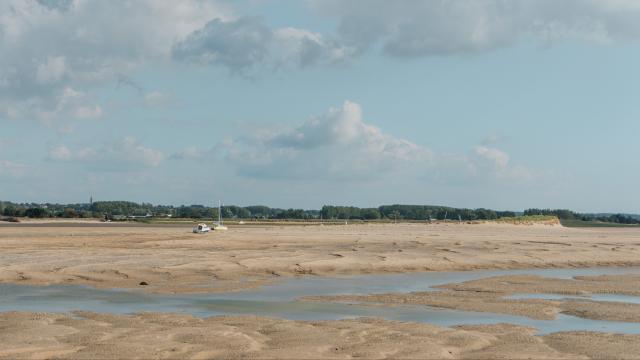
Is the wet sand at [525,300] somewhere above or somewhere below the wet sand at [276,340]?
above

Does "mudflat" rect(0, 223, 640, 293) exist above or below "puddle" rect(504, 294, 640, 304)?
above

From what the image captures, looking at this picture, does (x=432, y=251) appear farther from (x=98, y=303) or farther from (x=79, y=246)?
(x=98, y=303)

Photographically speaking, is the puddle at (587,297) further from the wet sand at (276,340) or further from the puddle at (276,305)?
the wet sand at (276,340)

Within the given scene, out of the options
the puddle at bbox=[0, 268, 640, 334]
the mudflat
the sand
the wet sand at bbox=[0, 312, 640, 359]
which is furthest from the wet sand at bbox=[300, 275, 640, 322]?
the mudflat

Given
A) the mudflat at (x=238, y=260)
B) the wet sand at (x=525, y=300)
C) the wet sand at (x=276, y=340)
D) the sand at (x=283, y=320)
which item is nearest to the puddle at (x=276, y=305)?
the wet sand at (x=525, y=300)

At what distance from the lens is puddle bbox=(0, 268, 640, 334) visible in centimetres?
1880

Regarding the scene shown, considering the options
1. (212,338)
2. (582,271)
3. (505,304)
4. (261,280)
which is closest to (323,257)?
(261,280)

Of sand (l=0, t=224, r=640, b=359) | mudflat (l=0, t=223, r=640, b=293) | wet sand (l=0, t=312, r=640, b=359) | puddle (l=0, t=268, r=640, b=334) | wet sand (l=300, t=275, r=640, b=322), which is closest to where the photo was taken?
wet sand (l=0, t=312, r=640, b=359)

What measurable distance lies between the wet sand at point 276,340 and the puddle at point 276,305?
1.38 metres

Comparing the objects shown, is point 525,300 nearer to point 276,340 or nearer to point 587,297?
point 587,297

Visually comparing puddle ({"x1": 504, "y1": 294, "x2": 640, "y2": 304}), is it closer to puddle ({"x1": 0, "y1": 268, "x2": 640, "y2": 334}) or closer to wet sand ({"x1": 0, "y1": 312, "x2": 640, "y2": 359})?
puddle ({"x1": 0, "y1": 268, "x2": 640, "y2": 334})

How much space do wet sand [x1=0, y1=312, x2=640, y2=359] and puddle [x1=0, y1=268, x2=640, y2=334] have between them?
1383 mm

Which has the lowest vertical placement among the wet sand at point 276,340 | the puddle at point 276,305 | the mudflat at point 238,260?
the wet sand at point 276,340

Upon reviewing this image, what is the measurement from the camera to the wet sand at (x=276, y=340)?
1391 cm
